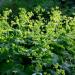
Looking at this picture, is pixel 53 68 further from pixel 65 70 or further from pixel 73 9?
pixel 73 9

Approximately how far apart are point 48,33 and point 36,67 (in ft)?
2.84

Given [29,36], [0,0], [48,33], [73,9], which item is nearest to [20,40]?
[29,36]

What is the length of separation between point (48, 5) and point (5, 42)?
4378 mm

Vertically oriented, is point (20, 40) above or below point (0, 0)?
below

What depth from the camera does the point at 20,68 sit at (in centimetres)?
375

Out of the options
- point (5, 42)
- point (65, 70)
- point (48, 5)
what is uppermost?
point (48, 5)

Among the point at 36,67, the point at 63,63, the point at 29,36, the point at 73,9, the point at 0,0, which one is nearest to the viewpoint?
the point at 36,67

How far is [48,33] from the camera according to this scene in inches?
177

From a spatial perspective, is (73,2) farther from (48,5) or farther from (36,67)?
(36,67)

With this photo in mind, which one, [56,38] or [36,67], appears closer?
[36,67]

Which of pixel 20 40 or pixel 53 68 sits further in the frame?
pixel 20 40

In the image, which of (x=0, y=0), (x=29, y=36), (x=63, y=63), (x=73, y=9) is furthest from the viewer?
(x=0, y=0)

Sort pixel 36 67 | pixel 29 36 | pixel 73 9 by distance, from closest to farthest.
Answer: pixel 36 67 → pixel 29 36 → pixel 73 9

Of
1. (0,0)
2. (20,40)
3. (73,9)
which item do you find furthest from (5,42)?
(0,0)
